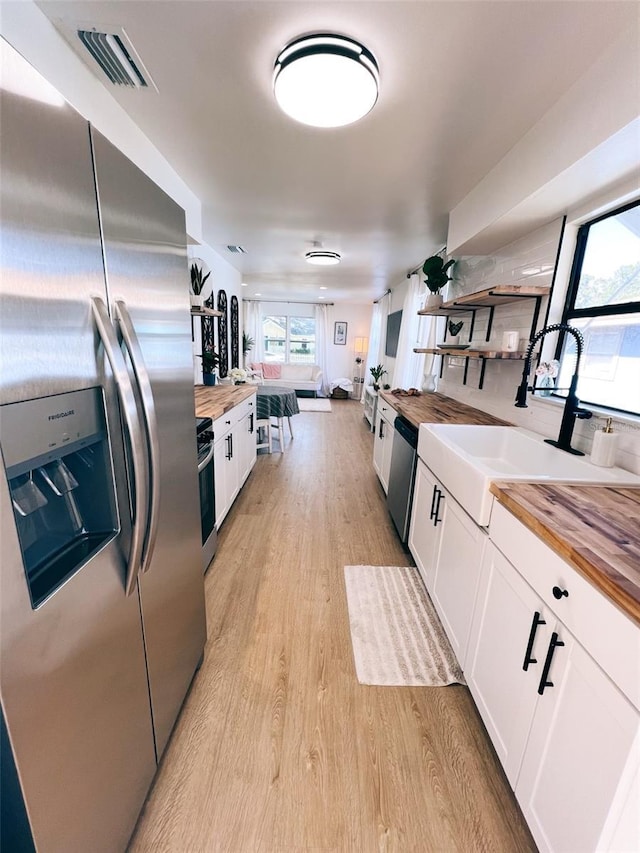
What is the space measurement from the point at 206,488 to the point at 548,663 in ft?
5.84

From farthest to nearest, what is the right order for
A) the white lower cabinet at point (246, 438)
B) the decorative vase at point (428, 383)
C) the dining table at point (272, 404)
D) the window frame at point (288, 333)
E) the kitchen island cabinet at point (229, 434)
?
the window frame at point (288, 333), the dining table at point (272, 404), the decorative vase at point (428, 383), the white lower cabinet at point (246, 438), the kitchen island cabinet at point (229, 434)

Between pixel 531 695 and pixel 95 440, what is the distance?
136cm

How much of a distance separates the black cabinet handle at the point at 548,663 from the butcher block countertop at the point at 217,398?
187 cm

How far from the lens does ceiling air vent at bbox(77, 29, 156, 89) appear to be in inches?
50.4

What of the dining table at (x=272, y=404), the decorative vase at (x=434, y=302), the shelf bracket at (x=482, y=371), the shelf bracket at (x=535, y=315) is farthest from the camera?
the dining table at (x=272, y=404)

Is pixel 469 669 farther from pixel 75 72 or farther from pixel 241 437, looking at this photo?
pixel 75 72

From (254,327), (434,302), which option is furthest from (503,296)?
(254,327)

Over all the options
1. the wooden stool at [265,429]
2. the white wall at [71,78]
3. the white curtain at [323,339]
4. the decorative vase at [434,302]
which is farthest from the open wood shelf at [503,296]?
the white curtain at [323,339]

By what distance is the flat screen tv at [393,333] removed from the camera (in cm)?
575

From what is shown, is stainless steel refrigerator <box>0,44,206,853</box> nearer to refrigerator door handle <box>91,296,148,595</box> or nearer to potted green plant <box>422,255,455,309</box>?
refrigerator door handle <box>91,296,148,595</box>

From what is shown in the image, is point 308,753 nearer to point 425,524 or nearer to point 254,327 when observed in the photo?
point 425,524

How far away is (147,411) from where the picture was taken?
0.87 meters

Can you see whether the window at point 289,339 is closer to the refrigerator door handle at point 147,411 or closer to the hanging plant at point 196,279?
the hanging plant at point 196,279

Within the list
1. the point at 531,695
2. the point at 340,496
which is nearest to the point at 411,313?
the point at 340,496
